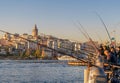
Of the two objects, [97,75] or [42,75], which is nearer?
[97,75]

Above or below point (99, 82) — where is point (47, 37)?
above

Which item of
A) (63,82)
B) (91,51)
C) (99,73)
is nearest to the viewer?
(99,73)

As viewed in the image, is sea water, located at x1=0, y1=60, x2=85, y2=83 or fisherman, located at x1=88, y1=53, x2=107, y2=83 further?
sea water, located at x1=0, y1=60, x2=85, y2=83

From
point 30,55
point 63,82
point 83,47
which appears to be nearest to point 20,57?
point 30,55

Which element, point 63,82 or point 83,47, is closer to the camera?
point 83,47

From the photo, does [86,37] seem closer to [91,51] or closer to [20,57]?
[91,51]

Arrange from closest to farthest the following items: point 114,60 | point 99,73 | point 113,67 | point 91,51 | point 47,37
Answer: point 99,73 → point 47,37 → point 113,67 → point 114,60 → point 91,51

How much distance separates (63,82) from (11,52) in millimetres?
154718

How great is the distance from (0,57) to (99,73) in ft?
593

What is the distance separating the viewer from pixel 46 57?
19575 cm

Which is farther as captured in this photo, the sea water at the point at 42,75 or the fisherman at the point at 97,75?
the sea water at the point at 42,75

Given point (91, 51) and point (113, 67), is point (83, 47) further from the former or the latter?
point (113, 67)

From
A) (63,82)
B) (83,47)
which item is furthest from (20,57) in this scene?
(83,47)

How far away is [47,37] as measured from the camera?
18188mm
